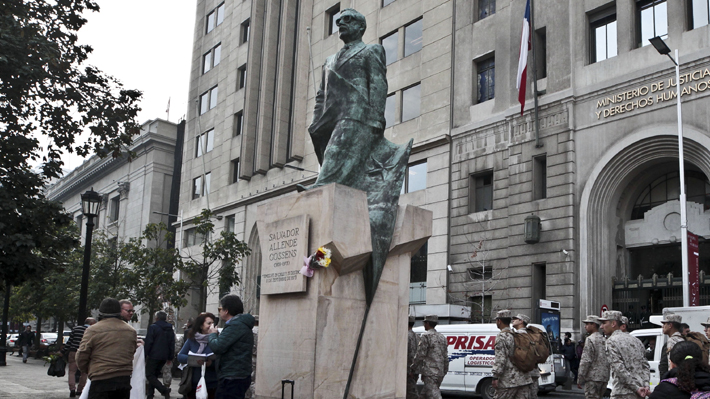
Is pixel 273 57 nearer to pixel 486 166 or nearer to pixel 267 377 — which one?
pixel 486 166

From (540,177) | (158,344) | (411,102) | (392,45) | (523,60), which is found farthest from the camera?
(392,45)

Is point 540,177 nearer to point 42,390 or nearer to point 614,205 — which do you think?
point 614,205

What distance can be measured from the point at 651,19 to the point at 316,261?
20551 millimetres

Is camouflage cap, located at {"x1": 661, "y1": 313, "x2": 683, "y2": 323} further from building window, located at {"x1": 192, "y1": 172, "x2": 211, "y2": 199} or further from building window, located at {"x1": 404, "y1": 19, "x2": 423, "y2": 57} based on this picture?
building window, located at {"x1": 192, "y1": 172, "x2": 211, "y2": 199}

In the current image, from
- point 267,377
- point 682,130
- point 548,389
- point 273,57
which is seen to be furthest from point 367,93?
point 273,57

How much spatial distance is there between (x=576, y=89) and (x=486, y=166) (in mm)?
4936

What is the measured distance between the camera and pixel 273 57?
4331cm

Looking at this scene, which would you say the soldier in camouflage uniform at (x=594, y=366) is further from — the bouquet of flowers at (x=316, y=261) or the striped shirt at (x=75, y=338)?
the striped shirt at (x=75, y=338)

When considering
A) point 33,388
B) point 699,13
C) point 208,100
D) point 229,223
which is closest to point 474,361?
point 33,388

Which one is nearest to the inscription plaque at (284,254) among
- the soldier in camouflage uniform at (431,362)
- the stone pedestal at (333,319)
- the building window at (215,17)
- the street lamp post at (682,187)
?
the stone pedestal at (333,319)

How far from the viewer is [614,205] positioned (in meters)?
25.5

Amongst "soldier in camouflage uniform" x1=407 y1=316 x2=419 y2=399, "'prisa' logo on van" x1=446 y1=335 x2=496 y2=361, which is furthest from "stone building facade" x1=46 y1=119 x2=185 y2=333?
"soldier in camouflage uniform" x1=407 y1=316 x2=419 y2=399

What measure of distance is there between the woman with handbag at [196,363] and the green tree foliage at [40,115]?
21.7 ft

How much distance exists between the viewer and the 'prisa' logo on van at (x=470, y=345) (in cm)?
1812
